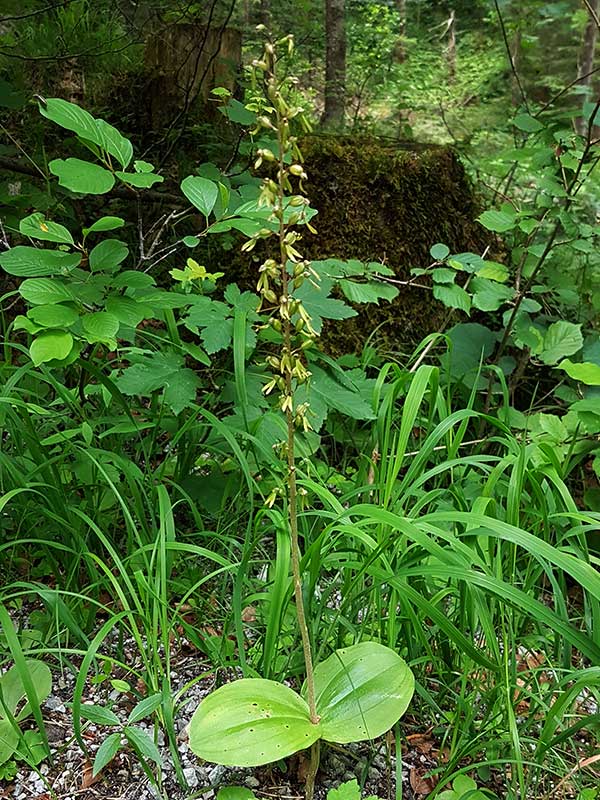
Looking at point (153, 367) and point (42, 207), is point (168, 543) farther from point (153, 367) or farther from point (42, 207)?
point (42, 207)

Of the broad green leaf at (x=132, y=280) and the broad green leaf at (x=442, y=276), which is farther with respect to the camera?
the broad green leaf at (x=442, y=276)

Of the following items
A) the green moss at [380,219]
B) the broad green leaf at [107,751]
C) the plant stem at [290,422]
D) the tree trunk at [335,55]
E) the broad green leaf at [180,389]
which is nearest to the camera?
the plant stem at [290,422]

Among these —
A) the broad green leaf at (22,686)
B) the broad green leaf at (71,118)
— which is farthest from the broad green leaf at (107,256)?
the broad green leaf at (22,686)

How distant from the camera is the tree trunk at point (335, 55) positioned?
5.46 m

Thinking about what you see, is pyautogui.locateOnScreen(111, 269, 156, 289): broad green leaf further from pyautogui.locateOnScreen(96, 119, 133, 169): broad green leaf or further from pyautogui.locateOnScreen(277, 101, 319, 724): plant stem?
pyautogui.locateOnScreen(277, 101, 319, 724): plant stem

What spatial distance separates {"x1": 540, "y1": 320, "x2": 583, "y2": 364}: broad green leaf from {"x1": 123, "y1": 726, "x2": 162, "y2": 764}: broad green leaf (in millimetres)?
1908

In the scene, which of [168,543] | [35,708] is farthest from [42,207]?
[35,708]

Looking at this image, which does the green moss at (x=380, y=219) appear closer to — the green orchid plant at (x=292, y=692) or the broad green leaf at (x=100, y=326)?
the broad green leaf at (x=100, y=326)

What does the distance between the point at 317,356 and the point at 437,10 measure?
40.0ft

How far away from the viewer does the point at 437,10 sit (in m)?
11.8

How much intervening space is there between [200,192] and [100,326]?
0.44 metres

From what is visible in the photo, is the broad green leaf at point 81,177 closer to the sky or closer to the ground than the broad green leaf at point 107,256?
closer to the sky

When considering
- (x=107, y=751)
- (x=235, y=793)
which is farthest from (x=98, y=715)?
(x=235, y=793)

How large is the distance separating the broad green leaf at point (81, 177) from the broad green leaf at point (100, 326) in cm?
28
